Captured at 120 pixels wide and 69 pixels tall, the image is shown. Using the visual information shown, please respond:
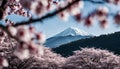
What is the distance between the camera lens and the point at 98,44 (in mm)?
105188

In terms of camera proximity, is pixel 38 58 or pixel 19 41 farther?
pixel 38 58

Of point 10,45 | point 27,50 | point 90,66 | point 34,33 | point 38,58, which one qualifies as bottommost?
point 27,50

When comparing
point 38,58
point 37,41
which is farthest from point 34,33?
point 38,58

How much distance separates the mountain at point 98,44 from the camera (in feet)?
331

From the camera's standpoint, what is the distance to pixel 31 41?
609cm

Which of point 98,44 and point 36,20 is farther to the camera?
point 98,44

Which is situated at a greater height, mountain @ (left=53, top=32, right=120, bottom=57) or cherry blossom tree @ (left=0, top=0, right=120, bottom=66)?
mountain @ (left=53, top=32, right=120, bottom=57)

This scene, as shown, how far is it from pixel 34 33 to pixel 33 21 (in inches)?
21.3

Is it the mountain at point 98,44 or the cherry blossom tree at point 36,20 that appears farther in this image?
the mountain at point 98,44

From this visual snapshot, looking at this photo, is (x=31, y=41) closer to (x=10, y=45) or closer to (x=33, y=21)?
(x=33, y=21)

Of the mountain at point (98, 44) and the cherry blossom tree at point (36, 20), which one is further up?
the mountain at point (98, 44)

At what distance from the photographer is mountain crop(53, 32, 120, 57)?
101 metres

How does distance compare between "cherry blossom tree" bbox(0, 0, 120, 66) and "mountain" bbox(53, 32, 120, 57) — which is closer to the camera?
"cherry blossom tree" bbox(0, 0, 120, 66)

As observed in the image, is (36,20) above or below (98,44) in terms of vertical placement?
below
